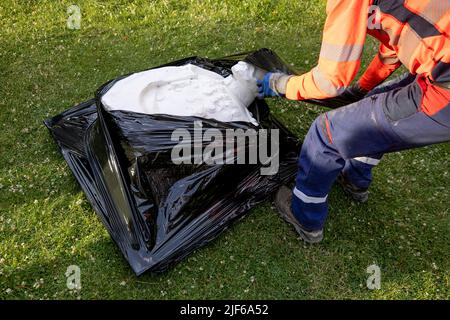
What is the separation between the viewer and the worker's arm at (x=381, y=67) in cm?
207

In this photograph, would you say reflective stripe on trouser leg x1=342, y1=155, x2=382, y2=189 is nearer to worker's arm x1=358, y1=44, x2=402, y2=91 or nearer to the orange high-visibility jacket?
worker's arm x1=358, y1=44, x2=402, y2=91

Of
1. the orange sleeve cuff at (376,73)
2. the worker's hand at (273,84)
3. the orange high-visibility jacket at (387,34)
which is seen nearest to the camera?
the orange high-visibility jacket at (387,34)

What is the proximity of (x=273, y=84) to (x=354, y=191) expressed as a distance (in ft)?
2.64

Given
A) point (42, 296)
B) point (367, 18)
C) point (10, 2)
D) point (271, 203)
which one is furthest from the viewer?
point (10, 2)

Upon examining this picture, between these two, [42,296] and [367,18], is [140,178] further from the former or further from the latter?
[367,18]

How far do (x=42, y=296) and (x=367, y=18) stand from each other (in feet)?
5.76

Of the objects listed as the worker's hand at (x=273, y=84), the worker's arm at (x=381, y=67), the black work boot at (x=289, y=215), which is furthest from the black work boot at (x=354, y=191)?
the worker's hand at (x=273, y=84)

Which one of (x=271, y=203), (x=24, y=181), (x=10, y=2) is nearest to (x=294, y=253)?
(x=271, y=203)

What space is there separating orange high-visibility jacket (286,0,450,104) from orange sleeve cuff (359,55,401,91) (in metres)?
0.50

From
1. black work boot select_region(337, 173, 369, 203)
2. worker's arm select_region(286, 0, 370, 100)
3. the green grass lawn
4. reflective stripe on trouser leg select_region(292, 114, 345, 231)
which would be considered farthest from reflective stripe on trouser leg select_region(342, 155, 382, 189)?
worker's arm select_region(286, 0, 370, 100)

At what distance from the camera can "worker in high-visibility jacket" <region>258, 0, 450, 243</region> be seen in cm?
150

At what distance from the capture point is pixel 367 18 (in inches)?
59.6

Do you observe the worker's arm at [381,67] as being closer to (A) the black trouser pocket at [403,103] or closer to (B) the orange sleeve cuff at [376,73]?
(B) the orange sleeve cuff at [376,73]

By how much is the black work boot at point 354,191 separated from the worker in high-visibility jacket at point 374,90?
354 mm
